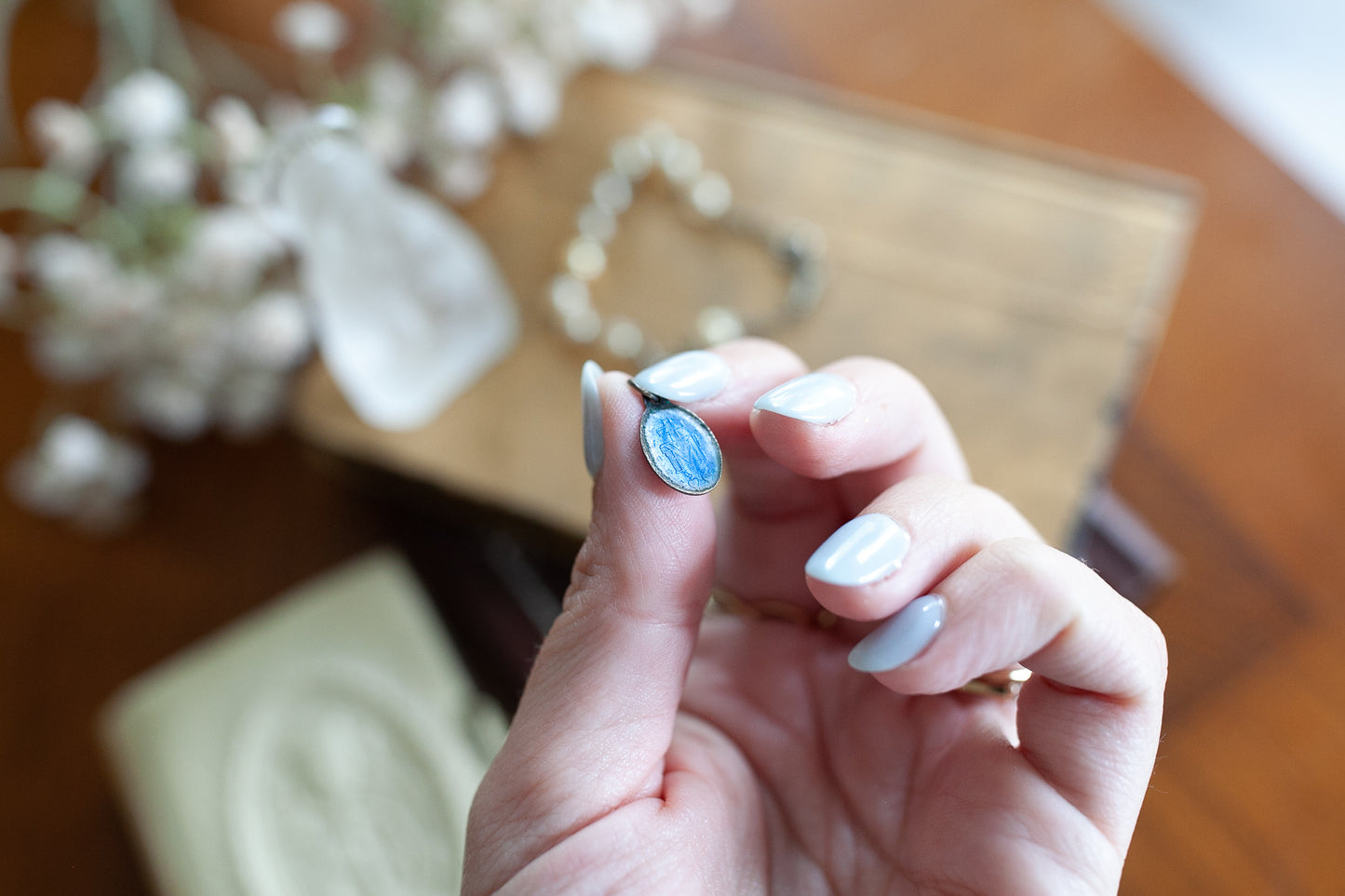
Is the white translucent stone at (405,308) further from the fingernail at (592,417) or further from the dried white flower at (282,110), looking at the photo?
the fingernail at (592,417)

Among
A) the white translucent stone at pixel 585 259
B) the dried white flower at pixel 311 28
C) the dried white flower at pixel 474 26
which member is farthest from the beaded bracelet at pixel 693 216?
the dried white flower at pixel 311 28

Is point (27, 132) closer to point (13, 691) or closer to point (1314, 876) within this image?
point (13, 691)

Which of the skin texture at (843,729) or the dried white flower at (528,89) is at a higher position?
the dried white flower at (528,89)

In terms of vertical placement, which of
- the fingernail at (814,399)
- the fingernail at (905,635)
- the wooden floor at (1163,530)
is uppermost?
Result: the fingernail at (814,399)

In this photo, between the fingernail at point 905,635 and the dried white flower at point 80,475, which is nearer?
the fingernail at point 905,635

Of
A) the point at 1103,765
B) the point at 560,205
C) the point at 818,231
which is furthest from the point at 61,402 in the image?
the point at 1103,765

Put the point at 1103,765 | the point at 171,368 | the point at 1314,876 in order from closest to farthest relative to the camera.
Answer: the point at 1103,765 → the point at 1314,876 → the point at 171,368

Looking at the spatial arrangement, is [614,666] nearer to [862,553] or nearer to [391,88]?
[862,553]

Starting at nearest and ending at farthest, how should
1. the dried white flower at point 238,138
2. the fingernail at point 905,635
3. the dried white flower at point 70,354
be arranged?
the fingernail at point 905,635, the dried white flower at point 238,138, the dried white flower at point 70,354
